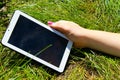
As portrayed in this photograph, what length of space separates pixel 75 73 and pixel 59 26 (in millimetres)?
317

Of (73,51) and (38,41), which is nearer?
(38,41)

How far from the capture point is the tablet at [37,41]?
229 centimetres

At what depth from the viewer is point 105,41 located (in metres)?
2.48

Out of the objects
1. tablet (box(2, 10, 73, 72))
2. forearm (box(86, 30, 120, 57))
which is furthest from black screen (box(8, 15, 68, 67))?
forearm (box(86, 30, 120, 57))

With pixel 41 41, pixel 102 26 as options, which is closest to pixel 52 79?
pixel 41 41

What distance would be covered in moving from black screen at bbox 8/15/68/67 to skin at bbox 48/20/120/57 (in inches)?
2.3

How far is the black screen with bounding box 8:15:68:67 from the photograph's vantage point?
231 cm

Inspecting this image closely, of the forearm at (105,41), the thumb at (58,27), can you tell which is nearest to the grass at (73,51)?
the forearm at (105,41)

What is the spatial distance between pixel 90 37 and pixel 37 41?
14.0 inches

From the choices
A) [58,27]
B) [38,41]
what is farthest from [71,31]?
[38,41]

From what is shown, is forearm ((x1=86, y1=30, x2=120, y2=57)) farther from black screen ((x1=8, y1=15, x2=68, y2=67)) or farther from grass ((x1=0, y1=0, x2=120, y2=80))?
black screen ((x1=8, y1=15, x2=68, y2=67))

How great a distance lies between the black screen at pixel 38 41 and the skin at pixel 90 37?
0.06 m

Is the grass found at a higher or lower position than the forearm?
lower

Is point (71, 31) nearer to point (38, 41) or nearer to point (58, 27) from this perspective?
point (58, 27)
